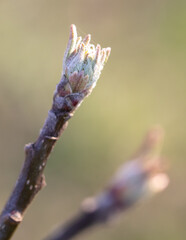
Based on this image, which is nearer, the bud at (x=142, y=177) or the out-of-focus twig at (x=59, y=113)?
the out-of-focus twig at (x=59, y=113)

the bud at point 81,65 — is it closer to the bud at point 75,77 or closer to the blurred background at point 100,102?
the bud at point 75,77

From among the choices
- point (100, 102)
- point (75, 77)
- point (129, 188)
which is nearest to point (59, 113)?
point (75, 77)

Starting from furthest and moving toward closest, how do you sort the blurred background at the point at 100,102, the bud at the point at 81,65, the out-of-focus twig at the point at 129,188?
1. the blurred background at the point at 100,102
2. the out-of-focus twig at the point at 129,188
3. the bud at the point at 81,65

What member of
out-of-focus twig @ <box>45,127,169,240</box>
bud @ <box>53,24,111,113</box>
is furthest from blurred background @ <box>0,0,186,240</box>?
bud @ <box>53,24,111,113</box>

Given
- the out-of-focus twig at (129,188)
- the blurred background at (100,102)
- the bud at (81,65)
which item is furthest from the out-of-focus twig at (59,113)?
the blurred background at (100,102)

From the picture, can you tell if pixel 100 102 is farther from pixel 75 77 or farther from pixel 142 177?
pixel 75 77

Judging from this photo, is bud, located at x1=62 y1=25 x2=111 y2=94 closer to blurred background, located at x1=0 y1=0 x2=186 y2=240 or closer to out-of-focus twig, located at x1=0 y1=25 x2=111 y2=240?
out-of-focus twig, located at x1=0 y1=25 x2=111 y2=240

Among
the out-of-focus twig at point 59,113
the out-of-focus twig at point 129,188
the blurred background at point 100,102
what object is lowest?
the out-of-focus twig at point 59,113
